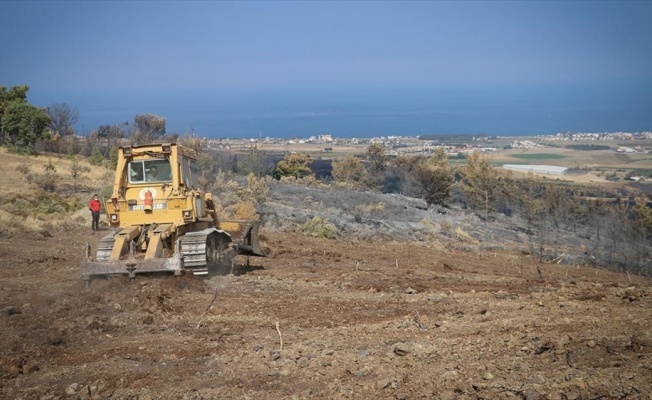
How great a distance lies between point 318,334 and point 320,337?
24cm

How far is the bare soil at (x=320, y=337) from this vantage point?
7.60m

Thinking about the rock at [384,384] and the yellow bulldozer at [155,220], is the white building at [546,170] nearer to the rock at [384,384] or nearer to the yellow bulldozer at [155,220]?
the yellow bulldozer at [155,220]

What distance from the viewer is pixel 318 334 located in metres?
10.3

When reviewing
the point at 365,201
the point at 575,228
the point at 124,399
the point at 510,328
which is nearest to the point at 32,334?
the point at 124,399

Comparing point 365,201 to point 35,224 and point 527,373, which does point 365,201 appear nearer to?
point 35,224

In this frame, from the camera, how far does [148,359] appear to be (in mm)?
9141

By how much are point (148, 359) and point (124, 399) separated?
5.13 ft

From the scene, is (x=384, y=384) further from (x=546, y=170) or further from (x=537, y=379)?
(x=546, y=170)

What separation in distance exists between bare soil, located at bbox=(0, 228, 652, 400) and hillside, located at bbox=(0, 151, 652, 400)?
0.03 m

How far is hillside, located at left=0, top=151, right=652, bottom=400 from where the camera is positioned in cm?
763

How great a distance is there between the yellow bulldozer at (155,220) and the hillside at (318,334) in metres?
0.44

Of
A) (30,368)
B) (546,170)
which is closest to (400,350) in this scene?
(30,368)

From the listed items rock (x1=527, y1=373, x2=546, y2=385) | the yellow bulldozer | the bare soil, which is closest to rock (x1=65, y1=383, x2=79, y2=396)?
the bare soil

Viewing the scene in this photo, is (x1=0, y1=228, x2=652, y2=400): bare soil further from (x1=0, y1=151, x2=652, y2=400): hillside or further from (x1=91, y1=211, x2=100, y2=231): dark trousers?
(x1=91, y1=211, x2=100, y2=231): dark trousers
